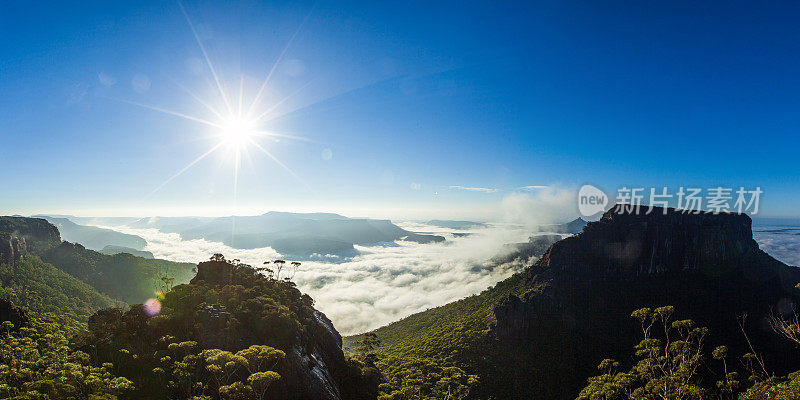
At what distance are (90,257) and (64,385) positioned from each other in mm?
218367

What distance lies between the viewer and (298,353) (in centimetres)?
2948

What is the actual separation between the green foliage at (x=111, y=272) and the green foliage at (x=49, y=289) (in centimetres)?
1276

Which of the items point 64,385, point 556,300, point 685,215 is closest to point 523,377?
point 556,300

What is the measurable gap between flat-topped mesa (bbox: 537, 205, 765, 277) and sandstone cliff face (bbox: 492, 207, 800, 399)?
1.06ft

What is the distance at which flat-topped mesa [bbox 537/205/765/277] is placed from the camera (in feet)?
294

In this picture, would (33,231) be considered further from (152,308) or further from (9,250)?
(152,308)

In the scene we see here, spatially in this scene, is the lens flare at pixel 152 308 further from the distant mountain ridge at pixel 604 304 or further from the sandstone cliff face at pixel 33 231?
the sandstone cliff face at pixel 33 231

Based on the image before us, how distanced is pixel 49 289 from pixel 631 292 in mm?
215504

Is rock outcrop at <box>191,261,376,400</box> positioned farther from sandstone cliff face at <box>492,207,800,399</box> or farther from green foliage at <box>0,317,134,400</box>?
sandstone cliff face at <box>492,207,800,399</box>

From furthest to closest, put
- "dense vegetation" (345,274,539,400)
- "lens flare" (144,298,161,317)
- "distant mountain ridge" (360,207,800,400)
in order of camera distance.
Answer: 1. "distant mountain ridge" (360,207,800,400)
2. "dense vegetation" (345,274,539,400)
3. "lens flare" (144,298,161,317)

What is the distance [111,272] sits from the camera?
15862 cm

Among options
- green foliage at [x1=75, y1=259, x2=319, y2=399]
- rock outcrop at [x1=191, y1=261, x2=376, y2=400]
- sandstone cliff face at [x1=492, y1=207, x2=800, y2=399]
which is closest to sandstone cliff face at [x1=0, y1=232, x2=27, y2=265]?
green foliage at [x1=75, y1=259, x2=319, y2=399]

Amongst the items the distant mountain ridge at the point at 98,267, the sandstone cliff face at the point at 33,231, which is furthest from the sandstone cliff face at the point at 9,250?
the sandstone cliff face at the point at 33,231

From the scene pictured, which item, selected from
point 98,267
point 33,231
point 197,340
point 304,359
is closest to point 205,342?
point 197,340
